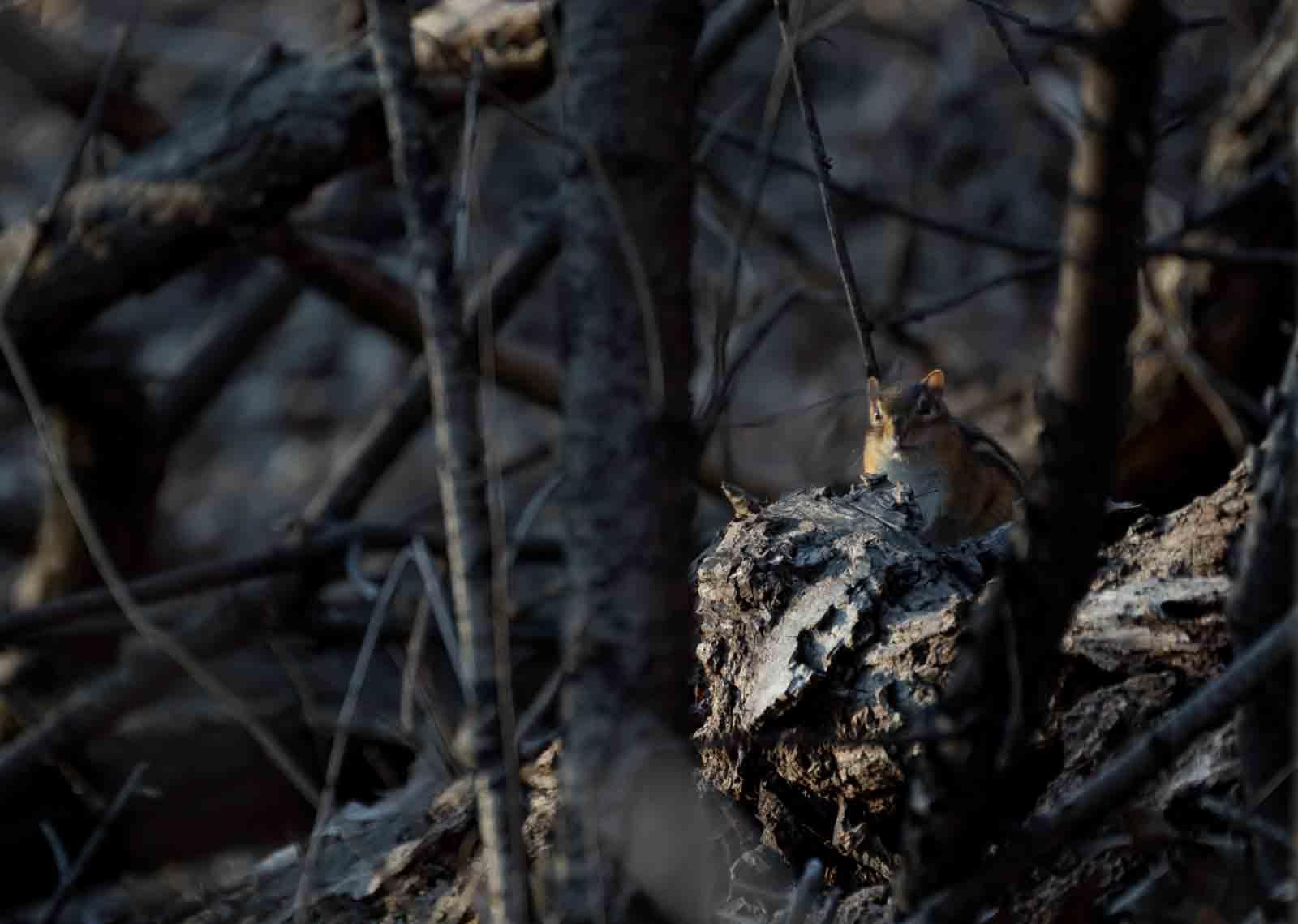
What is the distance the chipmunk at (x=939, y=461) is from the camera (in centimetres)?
359

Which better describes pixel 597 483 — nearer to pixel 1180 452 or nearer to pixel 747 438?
pixel 1180 452

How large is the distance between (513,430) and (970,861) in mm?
6512

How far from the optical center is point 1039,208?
345 inches

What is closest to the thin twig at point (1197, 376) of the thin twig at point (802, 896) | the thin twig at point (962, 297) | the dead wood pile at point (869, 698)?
the thin twig at point (962, 297)

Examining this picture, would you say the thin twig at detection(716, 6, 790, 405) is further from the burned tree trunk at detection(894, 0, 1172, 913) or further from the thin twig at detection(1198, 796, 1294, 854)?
the thin twig at detection(1198, 796, 1294, 854)

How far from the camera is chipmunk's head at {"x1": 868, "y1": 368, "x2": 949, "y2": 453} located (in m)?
3.94

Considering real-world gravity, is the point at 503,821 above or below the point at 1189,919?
above

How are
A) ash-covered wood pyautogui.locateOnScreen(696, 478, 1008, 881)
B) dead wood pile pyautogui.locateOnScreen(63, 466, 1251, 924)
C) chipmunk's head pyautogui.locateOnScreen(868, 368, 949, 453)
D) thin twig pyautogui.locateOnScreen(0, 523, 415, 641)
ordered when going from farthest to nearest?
thin twig pyautogui.locateOnScreen(0, 523, 415, 641)
chipmunk's head pyautogui.locateOnScreen(868, 368, 949, 453)
ash-covered wood pyautogui.locateOnScreen(696, 478, 1008, 881)
dead wood pile pyautogui.locateOnScreen(63, 466, 1251, 924)

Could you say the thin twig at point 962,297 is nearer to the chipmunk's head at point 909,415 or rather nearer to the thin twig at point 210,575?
the chipmunk's head at point 909,415

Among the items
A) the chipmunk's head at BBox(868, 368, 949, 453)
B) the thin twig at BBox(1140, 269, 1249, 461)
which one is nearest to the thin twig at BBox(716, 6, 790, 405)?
the chipmunk's head at BBox(868, 368, 949, 453)

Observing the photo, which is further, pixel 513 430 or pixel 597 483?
pixel 513 430

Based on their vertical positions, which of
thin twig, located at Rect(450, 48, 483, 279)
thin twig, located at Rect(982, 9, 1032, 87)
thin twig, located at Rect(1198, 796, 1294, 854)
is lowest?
thin twig, located at Rect(1198, 796, 1294, 854)

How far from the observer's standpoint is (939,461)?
3781 mm

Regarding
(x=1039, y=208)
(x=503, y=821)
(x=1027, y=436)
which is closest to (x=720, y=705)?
(x=503, y=821)
